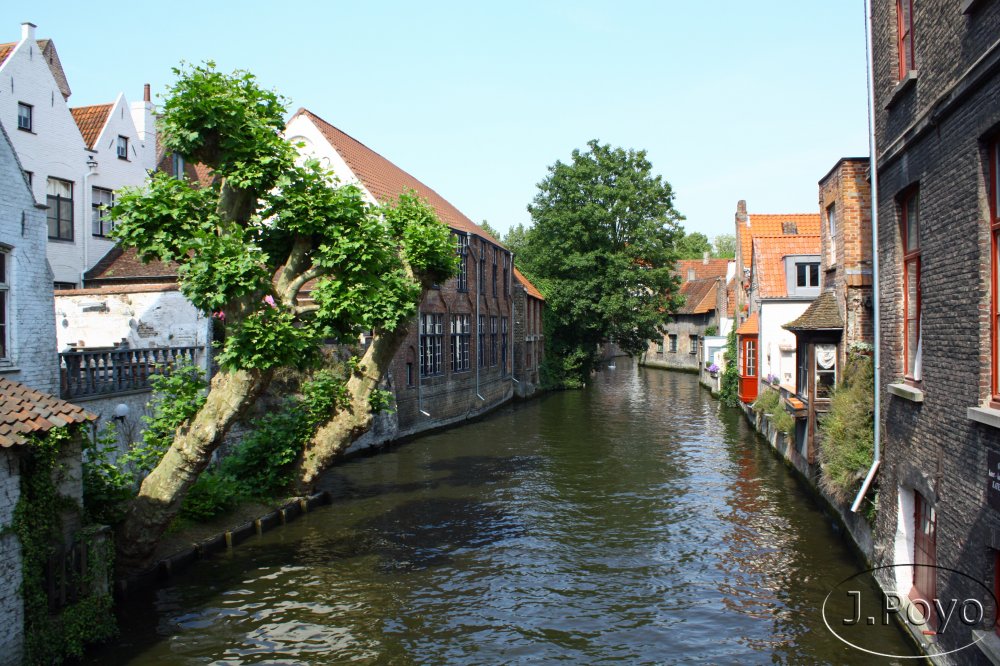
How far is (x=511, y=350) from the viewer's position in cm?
3909

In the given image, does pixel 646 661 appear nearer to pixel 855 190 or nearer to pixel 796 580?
pixel 796 580

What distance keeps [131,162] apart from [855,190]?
68.1 feet

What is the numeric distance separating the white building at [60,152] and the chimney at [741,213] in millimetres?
27099

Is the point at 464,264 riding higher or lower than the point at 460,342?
higher

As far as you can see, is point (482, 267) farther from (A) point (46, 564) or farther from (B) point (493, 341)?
(A) point (46, 564)

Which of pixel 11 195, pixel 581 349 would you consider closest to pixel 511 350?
pixel 581 349

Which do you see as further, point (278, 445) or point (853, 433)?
point (278, 445)

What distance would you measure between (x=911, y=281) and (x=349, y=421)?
1033 centimetres

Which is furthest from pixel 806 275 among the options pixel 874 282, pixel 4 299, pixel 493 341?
pixel 4 299

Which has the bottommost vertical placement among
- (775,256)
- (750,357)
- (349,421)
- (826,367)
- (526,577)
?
(526,577)

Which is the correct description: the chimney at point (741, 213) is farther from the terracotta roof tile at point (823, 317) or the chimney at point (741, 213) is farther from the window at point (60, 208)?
the window at point (60, 208)

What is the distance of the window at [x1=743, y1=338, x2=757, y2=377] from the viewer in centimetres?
2777

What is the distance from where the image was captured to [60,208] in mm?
20734

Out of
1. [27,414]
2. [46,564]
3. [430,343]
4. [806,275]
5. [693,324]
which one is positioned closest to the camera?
[27,414]
